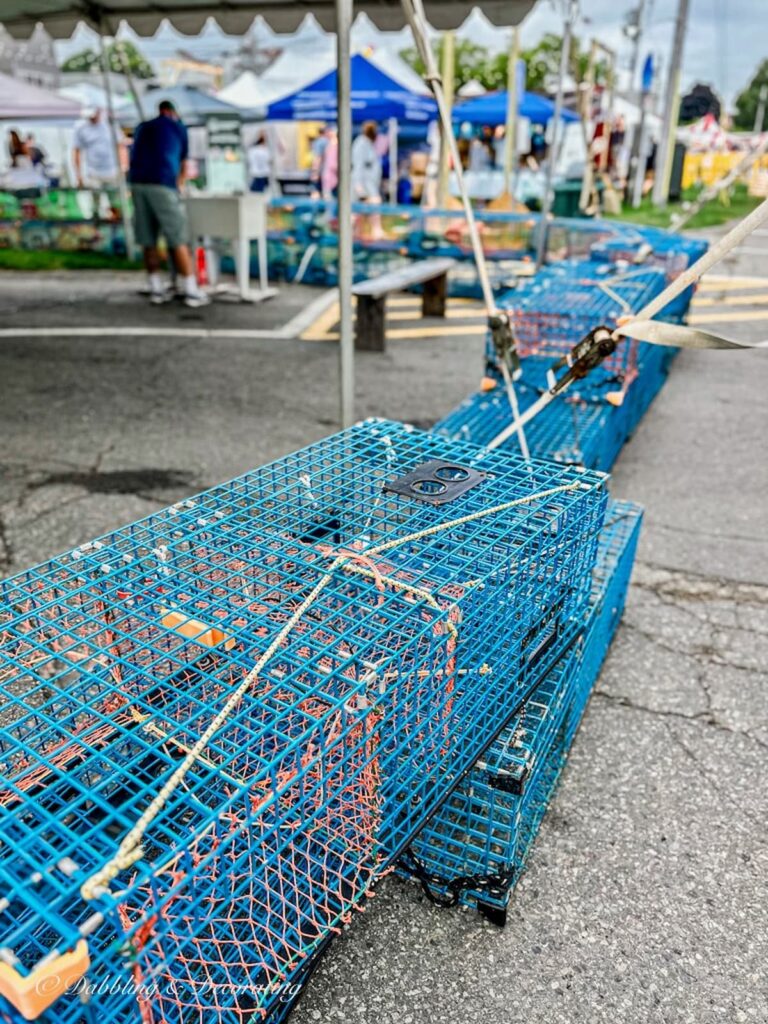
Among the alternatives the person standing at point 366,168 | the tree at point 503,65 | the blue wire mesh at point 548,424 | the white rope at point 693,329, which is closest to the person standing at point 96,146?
the person standing at point 366,168

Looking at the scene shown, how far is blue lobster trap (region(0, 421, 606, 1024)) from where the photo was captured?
1305 mm

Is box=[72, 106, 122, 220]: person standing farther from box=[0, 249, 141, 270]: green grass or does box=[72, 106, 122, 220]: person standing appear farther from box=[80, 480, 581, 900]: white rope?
box=[80, 480, 581, 900]: white rope

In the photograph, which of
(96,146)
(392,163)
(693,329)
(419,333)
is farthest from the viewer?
(392,163)

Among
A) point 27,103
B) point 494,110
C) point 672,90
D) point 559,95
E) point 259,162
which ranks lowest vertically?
point 259,162

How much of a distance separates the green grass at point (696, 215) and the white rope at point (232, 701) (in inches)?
635

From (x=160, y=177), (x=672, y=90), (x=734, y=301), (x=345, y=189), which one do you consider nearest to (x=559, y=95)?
(x=734, y=301)

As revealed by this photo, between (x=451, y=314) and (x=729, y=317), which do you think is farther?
(x=451, y=314)

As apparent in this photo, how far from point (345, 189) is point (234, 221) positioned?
242 inches

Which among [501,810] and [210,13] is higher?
[210,13]

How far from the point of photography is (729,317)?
30.6ft

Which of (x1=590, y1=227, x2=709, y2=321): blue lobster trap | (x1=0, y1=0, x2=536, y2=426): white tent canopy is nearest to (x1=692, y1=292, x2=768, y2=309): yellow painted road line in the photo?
(x1=590, y1=227, x2=709, y2=321): blue lobster trap

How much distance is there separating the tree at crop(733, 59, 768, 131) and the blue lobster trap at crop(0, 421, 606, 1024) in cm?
11134

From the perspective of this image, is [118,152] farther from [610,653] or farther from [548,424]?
[610,653]

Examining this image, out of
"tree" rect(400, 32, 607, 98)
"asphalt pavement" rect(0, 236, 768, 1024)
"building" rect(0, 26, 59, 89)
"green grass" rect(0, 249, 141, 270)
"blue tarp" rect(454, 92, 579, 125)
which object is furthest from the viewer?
"tree" rect(400, 32, 607, 98)
